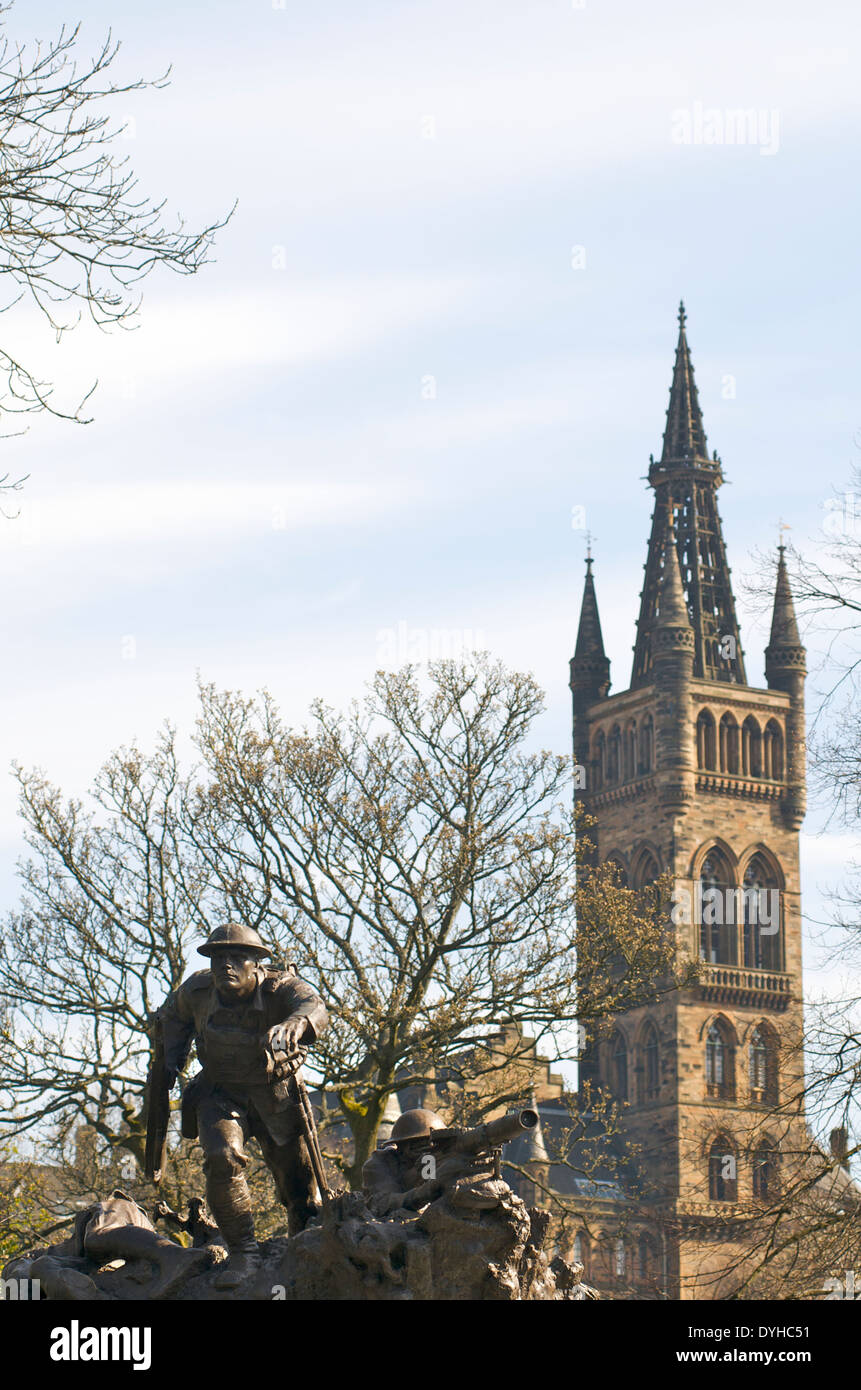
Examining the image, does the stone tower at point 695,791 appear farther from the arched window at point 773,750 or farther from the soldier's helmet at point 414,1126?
the soldier's helmet at point 414,1126

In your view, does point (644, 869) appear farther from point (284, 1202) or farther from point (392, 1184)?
point (392, 1184)

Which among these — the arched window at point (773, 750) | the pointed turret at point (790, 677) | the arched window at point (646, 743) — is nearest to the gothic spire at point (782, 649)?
the pointed turret at point (790, 677)

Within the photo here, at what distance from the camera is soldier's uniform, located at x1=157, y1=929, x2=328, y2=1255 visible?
12.6 meters

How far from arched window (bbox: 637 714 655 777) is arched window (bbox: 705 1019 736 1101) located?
10.7 m

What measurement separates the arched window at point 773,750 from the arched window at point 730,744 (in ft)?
4.71

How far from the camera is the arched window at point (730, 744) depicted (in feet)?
309

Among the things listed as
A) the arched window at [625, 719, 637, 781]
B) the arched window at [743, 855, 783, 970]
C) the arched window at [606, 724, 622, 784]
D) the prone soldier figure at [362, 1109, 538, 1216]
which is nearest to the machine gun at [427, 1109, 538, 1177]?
the prone soldier figure at [362, 1109, 538, 1216]

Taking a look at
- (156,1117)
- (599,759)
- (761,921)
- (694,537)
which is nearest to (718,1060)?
(761,921)

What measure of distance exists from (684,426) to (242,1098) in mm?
88285

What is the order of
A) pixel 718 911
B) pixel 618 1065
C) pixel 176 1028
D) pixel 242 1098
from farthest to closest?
pixel 718 911 < pixel 618 1065 < pixel 176 1028 < pixel 242 1098

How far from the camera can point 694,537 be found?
98875mm
